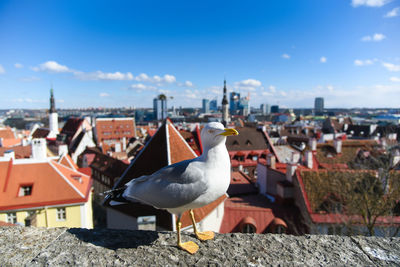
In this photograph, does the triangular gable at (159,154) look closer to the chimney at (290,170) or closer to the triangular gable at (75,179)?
the triangular gable at (75,179)

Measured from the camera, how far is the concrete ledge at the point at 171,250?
2.07 m

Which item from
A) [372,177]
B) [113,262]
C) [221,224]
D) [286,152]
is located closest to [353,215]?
[372,177]

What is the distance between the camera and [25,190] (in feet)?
A: 43.0

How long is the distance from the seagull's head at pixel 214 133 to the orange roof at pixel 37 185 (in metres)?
13.2

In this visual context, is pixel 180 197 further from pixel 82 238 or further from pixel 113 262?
pixel 82 238

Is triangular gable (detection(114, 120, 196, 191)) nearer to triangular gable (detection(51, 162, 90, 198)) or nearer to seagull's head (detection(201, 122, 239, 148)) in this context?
triangular gable (detection(51, 162, 90, 198))

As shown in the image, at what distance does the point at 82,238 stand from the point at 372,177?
15.1 metres

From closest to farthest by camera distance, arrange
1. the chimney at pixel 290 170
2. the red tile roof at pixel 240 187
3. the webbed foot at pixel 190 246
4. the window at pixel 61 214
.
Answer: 1. the webbed foot at pixel 190 246
2. the window at pixel 61 214
3. the chimney at pixel 290 170
4. the red tile roof at pixel 240 187

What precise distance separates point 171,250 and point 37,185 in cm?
1411

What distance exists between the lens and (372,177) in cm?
1318

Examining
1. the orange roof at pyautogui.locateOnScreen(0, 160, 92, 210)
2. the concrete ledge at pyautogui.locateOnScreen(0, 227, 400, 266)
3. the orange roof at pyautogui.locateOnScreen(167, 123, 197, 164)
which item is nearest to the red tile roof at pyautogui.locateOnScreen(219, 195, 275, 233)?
the orange roof at pyautogui.locateOnScreen(167, 123, 197, 164)

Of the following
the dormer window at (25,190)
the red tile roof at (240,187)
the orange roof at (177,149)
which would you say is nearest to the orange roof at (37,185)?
the dormer window at (25,190)

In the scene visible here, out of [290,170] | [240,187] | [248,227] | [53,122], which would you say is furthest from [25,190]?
[53,122]

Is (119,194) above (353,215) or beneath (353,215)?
above
